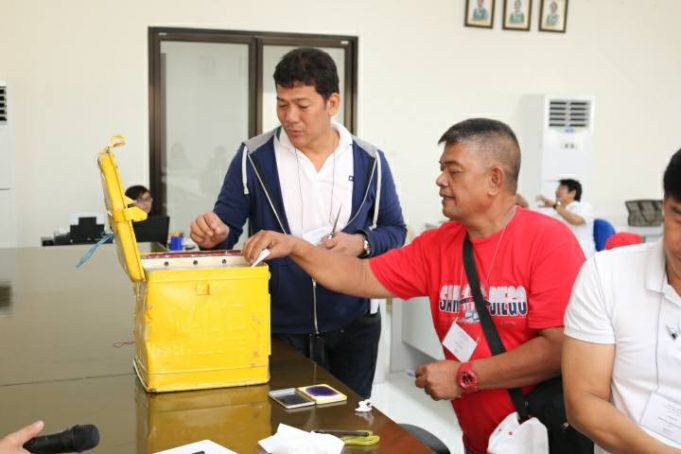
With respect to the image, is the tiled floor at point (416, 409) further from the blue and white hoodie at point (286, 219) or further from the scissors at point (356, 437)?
the scissors at point (356, 437)

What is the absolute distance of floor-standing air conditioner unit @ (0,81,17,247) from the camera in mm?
5676

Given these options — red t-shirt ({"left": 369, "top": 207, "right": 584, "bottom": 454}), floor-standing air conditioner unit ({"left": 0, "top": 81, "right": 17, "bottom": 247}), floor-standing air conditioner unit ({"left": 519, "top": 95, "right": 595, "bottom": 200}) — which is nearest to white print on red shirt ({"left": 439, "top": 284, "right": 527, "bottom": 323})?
red t-shirt ({"left": 369, "top": 207, "right": 584, "bottom": 454})

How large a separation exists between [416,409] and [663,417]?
3.13m

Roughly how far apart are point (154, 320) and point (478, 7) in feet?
19.3

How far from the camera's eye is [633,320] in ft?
5.28

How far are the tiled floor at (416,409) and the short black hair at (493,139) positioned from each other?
87.5 inches

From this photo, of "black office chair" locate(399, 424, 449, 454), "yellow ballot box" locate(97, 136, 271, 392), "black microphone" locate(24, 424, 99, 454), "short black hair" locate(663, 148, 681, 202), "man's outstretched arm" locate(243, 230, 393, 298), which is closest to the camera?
"black microphone" locate(24, 424, 99, 454)

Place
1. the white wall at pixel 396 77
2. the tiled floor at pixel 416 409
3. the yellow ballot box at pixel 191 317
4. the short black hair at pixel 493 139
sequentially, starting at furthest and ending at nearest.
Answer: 1. the white wall at pixel 396 77
2. the tiled floor at pixel 416 409
3. the short black hair at pixel 493 139
4. the yellow ballot box at pixel 191 317

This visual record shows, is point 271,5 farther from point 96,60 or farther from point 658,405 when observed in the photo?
point 658,405

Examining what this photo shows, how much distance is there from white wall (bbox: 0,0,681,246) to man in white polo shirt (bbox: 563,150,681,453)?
5.08m

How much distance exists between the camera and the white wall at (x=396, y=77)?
5961mm

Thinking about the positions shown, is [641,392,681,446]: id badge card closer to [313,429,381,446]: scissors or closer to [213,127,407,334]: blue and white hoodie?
[313,429,381,446]: scissors

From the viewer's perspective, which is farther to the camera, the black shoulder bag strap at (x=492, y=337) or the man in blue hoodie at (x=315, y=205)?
the man in blue hoodie at (x=315, y=205)

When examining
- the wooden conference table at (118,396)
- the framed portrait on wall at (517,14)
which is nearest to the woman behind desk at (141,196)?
the wooden conference table at (118,396)
